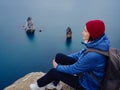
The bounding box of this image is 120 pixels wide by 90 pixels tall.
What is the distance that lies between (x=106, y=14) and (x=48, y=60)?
5718mm

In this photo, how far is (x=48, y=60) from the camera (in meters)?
8.33

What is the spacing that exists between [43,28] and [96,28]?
970 centimetres

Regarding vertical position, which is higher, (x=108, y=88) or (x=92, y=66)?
(x=92, y=66)

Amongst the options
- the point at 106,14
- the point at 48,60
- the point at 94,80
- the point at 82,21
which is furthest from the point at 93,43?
the point at 106,14

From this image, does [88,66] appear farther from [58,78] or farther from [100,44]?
[58,78]

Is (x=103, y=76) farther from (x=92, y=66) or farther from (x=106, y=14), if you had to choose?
(x=106, y=14)

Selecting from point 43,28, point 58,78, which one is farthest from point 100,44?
point 43,28

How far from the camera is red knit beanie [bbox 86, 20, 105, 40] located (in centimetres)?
169

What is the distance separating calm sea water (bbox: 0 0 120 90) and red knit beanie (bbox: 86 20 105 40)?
576 centimetres

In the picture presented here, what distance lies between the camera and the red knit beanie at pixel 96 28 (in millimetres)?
1691

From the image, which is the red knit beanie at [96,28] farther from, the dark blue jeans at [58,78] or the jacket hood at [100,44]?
the dark blue jeans at [58,78]

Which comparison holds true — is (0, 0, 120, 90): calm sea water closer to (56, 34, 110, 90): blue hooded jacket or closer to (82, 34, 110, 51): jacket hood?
(56, 34, 110, 90): blue hooded jacket

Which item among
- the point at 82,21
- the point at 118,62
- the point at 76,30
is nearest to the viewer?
the point at 118,62

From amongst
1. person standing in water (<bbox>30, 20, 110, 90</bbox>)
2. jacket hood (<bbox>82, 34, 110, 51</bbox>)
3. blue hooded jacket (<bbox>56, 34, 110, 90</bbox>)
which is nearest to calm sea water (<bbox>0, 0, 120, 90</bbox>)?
person standing in water (<bbox>30, 20, 110, 90</bbox>)
